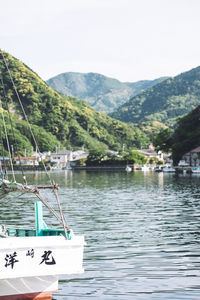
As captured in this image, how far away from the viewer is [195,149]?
11812cm

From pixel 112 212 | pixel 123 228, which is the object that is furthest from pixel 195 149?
pixel 123 228

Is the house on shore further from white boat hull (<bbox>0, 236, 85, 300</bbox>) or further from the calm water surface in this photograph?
white boat hull (<bbox>0, 236, 85, 300</bbox>)

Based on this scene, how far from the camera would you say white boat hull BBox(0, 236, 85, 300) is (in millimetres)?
12016

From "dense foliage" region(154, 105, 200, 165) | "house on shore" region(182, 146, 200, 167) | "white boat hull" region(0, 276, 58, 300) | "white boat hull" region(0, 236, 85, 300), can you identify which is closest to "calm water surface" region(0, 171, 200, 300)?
"white boat hull" region(0, 276, 58, 300)

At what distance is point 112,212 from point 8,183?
2206 centimetres

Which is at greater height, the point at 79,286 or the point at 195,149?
the point at 195,149

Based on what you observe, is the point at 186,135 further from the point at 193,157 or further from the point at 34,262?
the point at 34,262

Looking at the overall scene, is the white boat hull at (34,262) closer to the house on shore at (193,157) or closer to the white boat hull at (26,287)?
the white boat hull at (26,287)

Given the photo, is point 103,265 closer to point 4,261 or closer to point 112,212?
point 4,261

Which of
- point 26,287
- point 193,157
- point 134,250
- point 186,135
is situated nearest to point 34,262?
point 26,287

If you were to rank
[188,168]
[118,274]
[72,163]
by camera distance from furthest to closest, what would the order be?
[72,163]
[188,168]
[118,274]

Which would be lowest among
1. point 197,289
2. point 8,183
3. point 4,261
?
point 197,289

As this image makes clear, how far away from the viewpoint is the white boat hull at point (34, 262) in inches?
473

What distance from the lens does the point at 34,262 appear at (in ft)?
40.0
